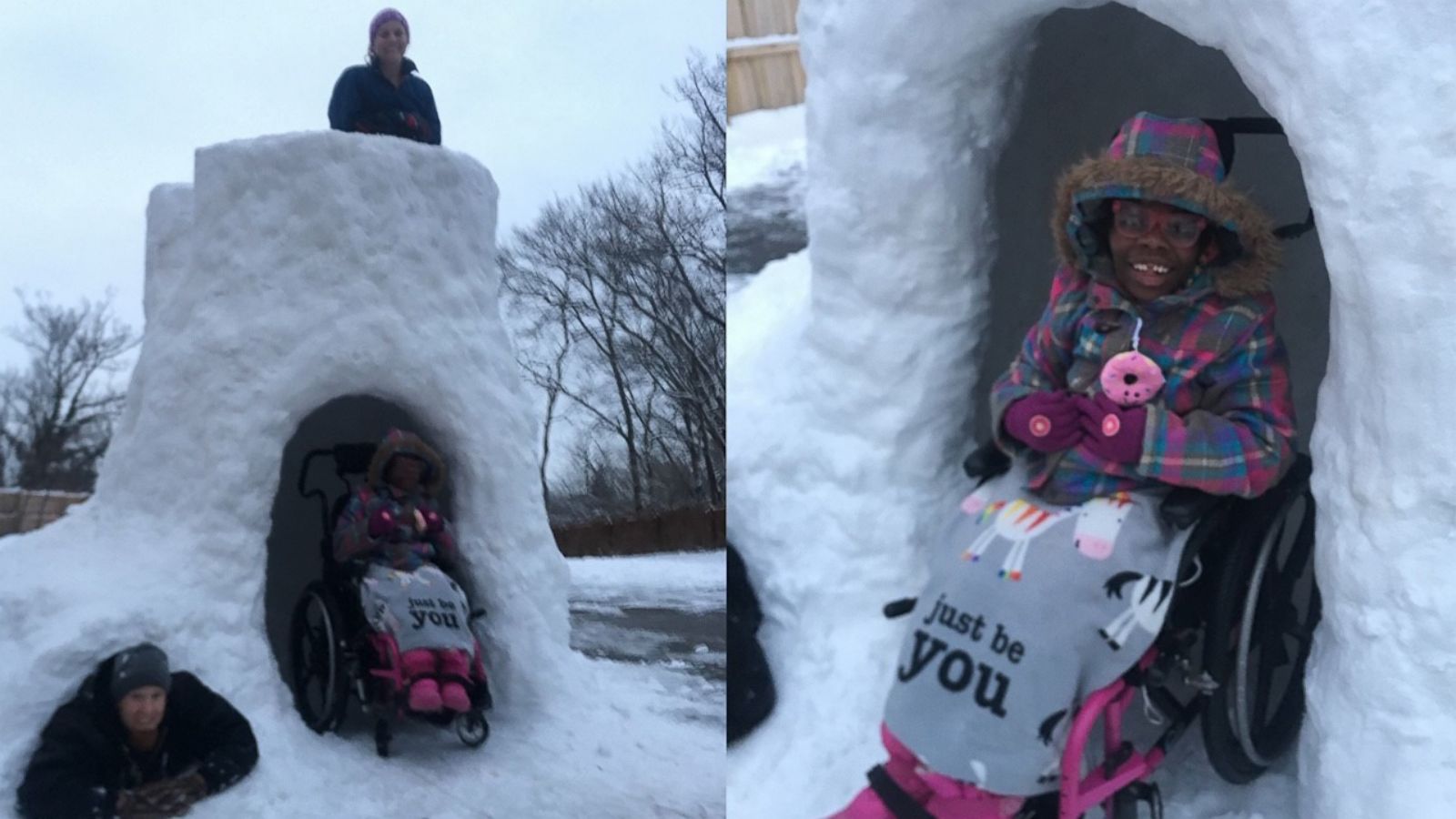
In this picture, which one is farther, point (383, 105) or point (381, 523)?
point (381, 523)

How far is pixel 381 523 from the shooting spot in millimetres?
2287

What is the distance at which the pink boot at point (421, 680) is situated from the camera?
2.05 m

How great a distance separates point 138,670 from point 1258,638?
5.14ft

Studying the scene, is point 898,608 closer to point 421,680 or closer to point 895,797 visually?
point 895,797

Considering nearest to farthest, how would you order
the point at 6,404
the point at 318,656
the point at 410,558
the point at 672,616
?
1. the point at 6,404
2. the point at 672,616
3. the point at 318,656
4. the point at 410,558

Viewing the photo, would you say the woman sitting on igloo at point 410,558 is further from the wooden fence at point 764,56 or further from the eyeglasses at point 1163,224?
the eyeglasses at point 1163,224

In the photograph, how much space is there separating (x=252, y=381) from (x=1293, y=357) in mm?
1801

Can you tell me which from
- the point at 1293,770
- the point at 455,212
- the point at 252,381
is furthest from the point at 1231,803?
the point at 252,381

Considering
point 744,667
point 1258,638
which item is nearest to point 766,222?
point 744,667

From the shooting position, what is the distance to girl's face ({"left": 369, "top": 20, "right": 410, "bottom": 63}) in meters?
1.58

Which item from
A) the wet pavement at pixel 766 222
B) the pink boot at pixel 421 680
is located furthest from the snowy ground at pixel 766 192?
the pink boot at pixel 421 680

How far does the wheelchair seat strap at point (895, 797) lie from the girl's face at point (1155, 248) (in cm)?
76

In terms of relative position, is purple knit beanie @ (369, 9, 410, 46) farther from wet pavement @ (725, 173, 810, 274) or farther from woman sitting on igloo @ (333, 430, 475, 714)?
wet pavement @ (725, 173, 810, 274)

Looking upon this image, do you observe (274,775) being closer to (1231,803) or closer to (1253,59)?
(1231,803)
